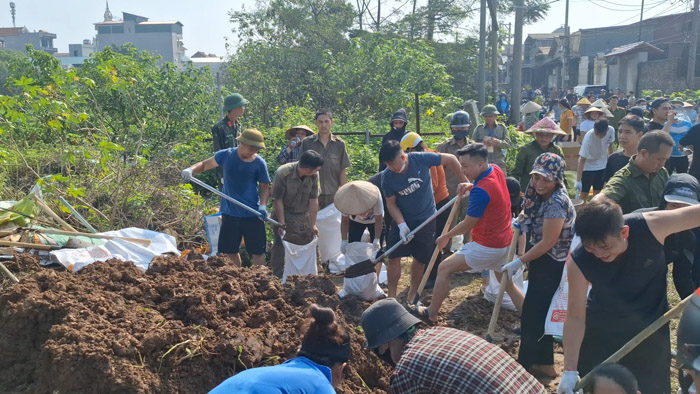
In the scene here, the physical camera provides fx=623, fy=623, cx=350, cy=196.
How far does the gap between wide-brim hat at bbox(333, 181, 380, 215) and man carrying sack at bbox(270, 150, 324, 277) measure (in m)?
0.41

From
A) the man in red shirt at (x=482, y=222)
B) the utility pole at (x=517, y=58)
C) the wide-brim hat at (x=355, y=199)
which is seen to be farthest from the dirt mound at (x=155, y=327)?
the utility pole at (x=517, y=58)

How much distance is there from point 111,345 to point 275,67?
13.9m

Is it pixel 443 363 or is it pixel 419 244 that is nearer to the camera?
pixel 443 363

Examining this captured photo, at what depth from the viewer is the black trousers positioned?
15.2ft

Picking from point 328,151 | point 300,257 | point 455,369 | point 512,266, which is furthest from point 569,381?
point 328,151

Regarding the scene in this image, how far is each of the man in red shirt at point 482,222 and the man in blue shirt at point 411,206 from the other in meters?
0.73

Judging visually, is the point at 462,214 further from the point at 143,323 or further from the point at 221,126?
the point at 143,323

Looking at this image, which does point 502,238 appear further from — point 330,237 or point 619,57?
point 619,57

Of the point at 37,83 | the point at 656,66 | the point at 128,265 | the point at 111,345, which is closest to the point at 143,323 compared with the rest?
the point at 111,345

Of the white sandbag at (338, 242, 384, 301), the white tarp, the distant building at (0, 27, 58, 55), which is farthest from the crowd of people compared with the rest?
the distant building at (0, 27, 58, 55)

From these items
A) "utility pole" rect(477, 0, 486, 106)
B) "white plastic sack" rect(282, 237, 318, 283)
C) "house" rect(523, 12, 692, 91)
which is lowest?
"white plastic sack" rect(282, 237, 318, 283)

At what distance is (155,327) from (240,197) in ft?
8.22

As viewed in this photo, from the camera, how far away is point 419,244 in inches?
245

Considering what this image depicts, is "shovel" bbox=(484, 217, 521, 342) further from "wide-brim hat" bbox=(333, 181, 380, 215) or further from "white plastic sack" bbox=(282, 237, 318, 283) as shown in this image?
"white plastic sack" bbox=(282, 237, 318, 283)
